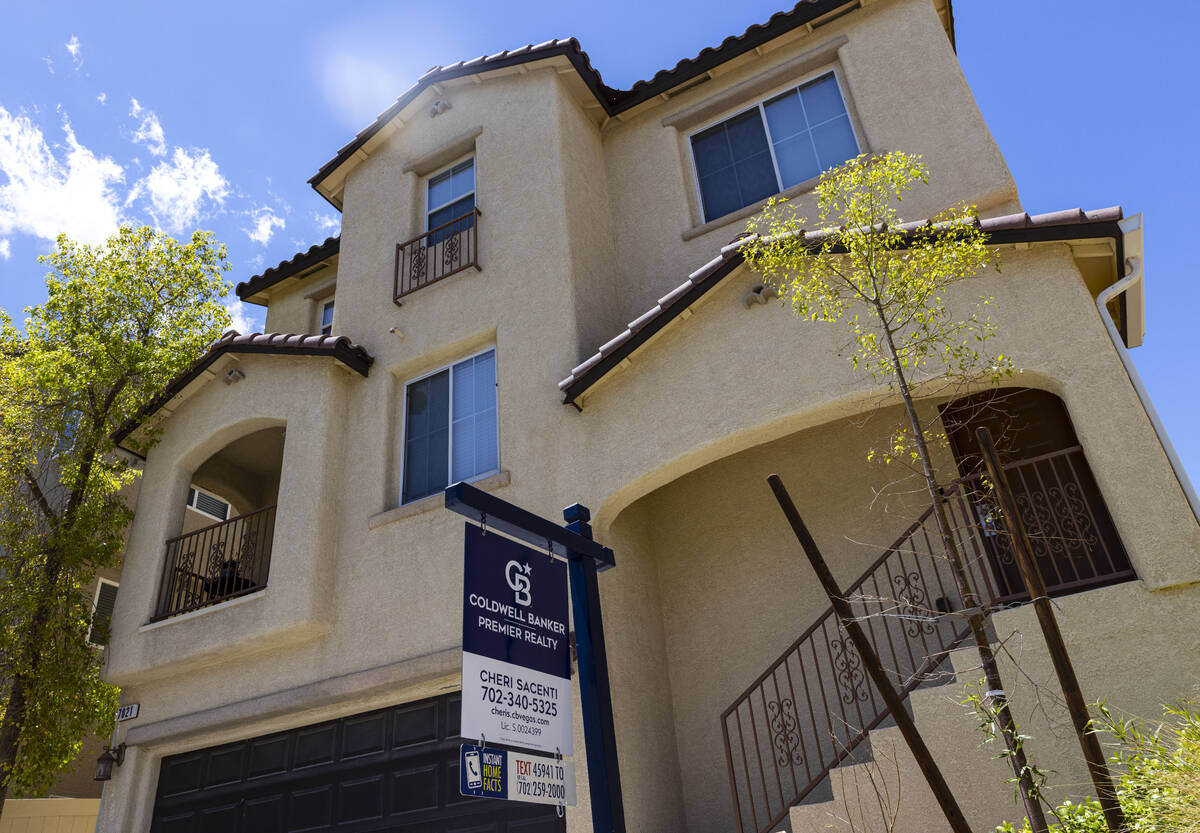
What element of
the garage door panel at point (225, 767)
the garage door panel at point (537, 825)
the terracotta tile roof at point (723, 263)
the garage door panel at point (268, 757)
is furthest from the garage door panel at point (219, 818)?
the terracotta tile roof at point (723, 263)

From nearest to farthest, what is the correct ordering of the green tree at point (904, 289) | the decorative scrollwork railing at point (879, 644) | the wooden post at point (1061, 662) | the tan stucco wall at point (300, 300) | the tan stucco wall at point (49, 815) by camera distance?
the wooden post at point (1061, 662) → the green tree at point (904, 289) → the decorative scrollwork railing at point (879, 644) → the tan stucco wall at point (49, 815) → the tan stucco wall at point (300, 300)

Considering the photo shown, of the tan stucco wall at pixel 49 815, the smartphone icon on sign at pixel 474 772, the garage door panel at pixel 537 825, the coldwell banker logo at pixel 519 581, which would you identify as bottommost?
the smartphone icon on sign at pixel 474 772

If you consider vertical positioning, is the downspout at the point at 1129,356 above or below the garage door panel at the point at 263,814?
above

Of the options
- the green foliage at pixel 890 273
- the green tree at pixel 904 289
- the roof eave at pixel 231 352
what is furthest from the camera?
the roof eave at pixel 231 352

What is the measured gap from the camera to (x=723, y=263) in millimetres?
9031

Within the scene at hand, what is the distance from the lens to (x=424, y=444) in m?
11.3

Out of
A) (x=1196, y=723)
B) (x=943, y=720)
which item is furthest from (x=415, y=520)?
(x=1196, y=723)

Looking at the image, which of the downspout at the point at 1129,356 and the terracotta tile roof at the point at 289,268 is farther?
the terracotta tile roof at the point at 289,268

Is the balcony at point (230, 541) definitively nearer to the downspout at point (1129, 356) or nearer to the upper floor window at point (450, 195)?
the upper floor window at point (450, 195)

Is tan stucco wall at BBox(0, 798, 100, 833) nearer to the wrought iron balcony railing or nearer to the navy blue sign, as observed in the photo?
the wrought iron balcony railing

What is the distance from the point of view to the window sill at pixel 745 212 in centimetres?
1089

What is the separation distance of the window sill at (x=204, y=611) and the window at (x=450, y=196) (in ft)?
17.6

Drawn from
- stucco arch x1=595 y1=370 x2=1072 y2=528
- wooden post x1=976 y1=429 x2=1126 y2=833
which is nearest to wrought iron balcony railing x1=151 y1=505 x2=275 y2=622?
stucco arch x1=595 y1=370 x2=1072 y2=528

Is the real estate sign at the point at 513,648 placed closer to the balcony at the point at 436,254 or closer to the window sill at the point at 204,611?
the window sill at the point at 204,611
